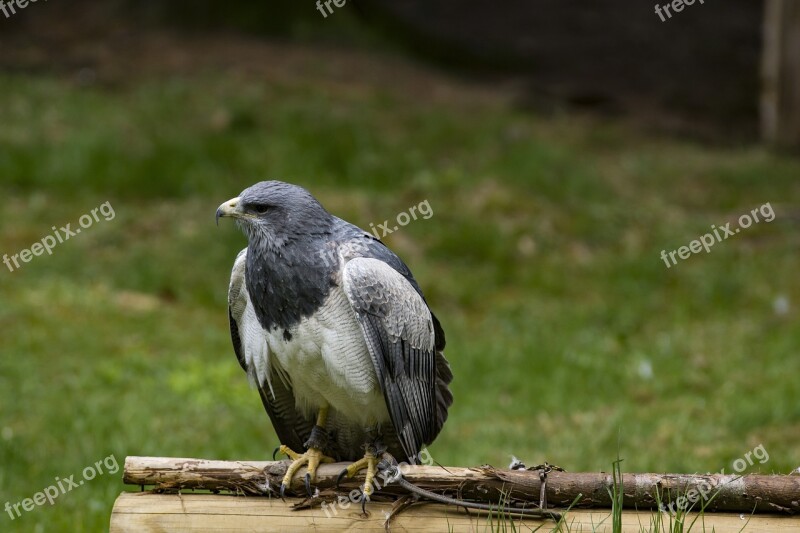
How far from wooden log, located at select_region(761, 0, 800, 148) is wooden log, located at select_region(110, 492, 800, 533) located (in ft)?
30.1

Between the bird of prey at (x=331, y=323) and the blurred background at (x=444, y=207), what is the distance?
1.49m

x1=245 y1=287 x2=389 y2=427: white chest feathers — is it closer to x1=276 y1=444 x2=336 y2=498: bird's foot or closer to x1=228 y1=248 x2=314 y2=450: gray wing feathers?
x1=228 y1=248 x2=314 y2=450: gray wing feathers

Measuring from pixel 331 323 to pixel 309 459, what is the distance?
522 mm

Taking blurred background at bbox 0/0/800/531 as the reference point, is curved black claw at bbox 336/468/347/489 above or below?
below

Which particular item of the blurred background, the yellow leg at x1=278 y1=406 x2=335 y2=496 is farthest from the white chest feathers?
the blurred background

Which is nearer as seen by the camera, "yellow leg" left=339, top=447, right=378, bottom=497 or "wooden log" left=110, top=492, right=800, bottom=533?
"wooden log" left=110, top=492, right=800, bottom=533

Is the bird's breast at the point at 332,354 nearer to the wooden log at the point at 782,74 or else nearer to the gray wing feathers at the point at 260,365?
the gray wing feathers at the point at 260,365

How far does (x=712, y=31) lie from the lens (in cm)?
Result: 1358

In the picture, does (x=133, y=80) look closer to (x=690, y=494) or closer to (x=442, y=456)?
(x=442, y=456)

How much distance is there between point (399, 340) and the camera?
11.9 feet

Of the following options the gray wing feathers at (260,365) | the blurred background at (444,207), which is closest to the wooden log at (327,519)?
the gray wing feathers at (260,365)

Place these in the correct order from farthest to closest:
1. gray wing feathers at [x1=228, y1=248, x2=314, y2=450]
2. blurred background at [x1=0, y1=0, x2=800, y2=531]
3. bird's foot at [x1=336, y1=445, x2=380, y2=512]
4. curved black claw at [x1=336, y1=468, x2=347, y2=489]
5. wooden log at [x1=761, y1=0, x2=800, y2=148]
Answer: wooden log at [x1=761, y1=0, x2=800, y2=148] < blurred background at [x1=0, y1=0, x2=800, y2=531] < gray wing feathers at [x1=228, y1=248, x2=314, y2=450] < curved black claw at [x1=336, y1=468, x2=347, y2=489] < bird's foot at [x1=336, y1=445, x2=380, y2=512]

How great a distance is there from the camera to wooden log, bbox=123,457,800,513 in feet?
10.5

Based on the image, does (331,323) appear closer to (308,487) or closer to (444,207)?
(308,487)
